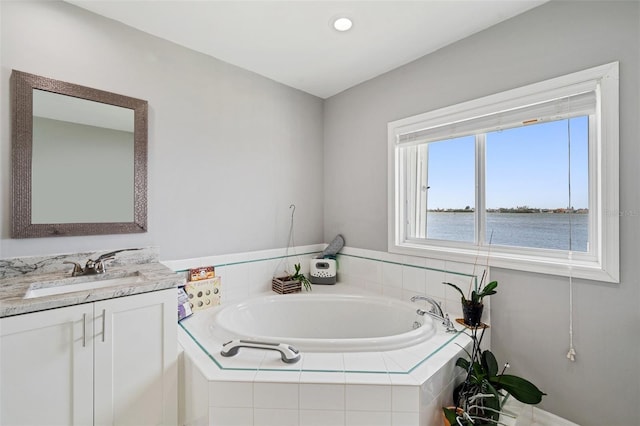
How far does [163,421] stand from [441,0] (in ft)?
8.97

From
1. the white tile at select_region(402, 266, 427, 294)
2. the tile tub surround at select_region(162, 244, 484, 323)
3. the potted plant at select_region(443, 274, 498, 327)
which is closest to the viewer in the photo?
the potted plant at select_region(443, 274, 498, 327)

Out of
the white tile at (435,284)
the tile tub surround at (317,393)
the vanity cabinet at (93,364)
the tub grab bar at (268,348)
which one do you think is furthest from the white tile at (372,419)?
the white tile at (435,284)

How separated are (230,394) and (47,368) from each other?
0.76m

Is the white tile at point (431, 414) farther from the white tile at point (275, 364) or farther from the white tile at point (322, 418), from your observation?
the white tile at point (275, 364)

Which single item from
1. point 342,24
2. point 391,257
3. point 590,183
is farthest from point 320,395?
point 342,24

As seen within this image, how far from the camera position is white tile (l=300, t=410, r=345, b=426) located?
3.97ft

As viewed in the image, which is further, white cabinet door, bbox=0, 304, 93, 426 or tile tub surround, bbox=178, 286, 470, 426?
tile tub surround, bbox=178, 286, 470, 426

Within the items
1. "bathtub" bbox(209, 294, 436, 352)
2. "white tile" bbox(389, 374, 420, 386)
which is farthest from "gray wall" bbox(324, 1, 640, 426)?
"white tile" bbox(389, 374, 420, 386)

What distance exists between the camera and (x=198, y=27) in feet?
6.06

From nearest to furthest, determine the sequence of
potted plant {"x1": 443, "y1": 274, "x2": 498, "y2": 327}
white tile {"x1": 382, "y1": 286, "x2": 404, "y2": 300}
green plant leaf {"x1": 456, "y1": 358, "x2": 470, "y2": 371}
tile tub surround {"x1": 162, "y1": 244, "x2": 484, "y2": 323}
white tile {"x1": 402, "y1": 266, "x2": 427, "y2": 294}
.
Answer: green plant leaf {"x1": 456, "y1": 358, "x2": 470, "y2": 371} → potted plant {"x1": 443, "y1": 274, "x2": 498, "y2": 327} → tile tub surround {"x1": 162, "y1": 244, "x2": 484, "y2": 323} → white tile {"x1": 402, "y1": 266, "x2": 427, "y2": 294} → white tile {"x1": 382, "y1": 286, "x2": 404, "y2": 300}

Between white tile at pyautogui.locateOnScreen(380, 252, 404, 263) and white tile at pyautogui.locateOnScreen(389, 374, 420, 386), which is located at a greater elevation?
white tile at pyautogui.locateOnScreen(380, 252, 404, 263)

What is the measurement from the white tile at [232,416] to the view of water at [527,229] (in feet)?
5.75

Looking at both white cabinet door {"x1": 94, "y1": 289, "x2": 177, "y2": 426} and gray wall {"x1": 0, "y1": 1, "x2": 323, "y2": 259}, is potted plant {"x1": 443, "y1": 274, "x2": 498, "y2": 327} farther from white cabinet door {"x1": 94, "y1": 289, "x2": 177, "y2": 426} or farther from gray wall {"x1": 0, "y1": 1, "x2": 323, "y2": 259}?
white cabinet door {"x1": 94, "y1": 289, "x2": 177, "y2": 426}

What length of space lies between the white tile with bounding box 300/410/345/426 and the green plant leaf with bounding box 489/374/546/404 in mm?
826
